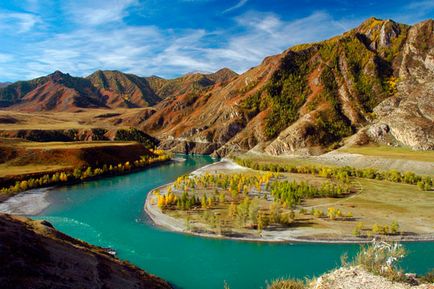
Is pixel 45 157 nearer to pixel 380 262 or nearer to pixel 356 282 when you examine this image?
pixel 380 262

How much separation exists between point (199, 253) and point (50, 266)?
37.7m

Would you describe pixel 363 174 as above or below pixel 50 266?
below

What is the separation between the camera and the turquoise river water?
198ft

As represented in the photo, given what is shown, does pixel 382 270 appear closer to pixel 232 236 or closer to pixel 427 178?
pixel 232 236

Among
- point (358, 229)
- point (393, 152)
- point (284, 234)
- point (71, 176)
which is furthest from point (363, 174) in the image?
point (71, 176)

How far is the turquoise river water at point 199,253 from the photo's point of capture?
2382 inches

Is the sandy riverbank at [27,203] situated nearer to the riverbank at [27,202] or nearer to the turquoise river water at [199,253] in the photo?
the riverbank at [27,202]

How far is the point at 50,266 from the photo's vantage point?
118ft

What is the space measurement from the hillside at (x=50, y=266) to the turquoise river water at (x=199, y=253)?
685 inches

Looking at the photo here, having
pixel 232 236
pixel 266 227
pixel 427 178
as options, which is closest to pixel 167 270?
pixel 232 236

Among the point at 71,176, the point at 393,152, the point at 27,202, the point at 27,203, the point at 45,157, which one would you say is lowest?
the point at 27,203

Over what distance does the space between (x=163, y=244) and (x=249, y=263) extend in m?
19.9

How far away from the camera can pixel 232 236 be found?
77375 millimetres

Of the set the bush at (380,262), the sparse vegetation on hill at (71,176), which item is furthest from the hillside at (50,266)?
the sparse vegetation on hill at (71,176)
